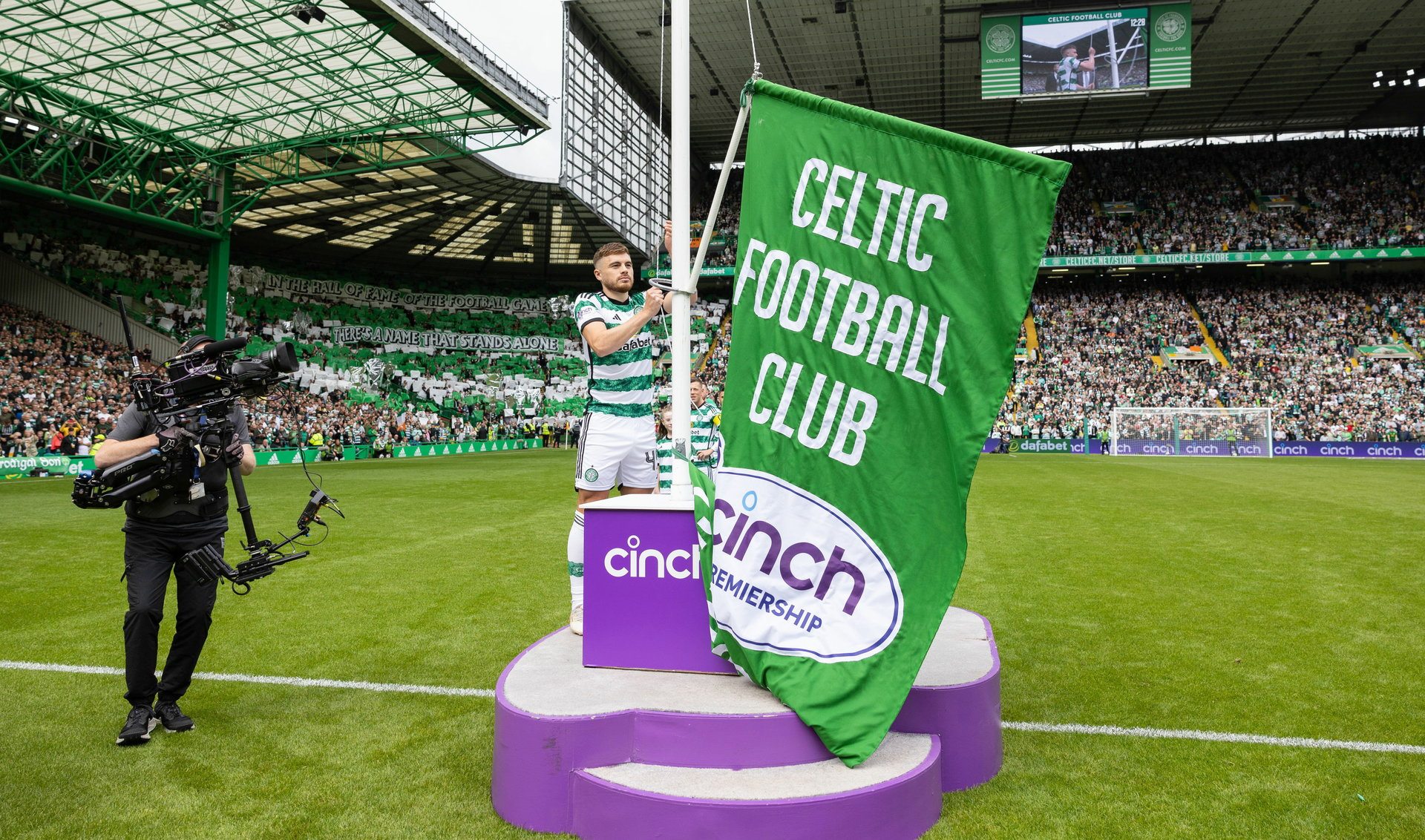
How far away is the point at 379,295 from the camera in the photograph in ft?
149

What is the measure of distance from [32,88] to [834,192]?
26.2m

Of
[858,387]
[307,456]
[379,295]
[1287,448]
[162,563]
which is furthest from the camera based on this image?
[379,295]

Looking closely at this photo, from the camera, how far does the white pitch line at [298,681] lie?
4.73m

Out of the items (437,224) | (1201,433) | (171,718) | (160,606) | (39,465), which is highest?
(437,224)

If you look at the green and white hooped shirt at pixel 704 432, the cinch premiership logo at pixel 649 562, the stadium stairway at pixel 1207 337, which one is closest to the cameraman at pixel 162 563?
the cinch premiership logo at pixel 649 562

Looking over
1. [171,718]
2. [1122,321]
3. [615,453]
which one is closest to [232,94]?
[615,453]

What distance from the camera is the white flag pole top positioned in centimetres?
393

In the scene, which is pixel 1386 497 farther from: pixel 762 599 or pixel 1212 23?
pixel 1212 23

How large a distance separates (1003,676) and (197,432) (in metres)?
4.52

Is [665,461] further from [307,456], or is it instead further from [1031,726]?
[307,456]

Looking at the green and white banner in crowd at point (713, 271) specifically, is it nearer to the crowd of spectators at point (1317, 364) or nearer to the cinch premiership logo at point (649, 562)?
the crowd of spectators at point (1317, 364)

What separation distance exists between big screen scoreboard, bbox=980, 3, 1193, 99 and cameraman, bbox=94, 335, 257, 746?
25260 mm

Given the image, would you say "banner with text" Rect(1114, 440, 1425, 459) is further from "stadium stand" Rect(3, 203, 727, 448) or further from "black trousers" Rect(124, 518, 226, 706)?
"black trousers" Rect(124, 518, 226, 706)

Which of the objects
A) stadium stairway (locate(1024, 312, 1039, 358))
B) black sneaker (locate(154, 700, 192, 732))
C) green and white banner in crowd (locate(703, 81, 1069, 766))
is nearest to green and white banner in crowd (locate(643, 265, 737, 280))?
stadium stairway (locate(1024, 312, 1039, 358))
